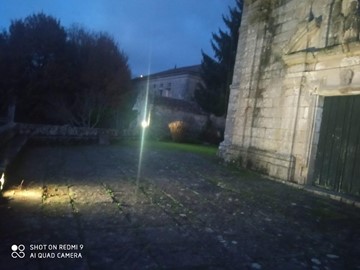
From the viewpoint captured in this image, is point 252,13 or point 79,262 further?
point 252,13

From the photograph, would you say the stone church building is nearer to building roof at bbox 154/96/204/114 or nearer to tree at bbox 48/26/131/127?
building roof at bbox 154/96/204/114

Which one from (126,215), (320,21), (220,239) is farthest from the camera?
(320,21)

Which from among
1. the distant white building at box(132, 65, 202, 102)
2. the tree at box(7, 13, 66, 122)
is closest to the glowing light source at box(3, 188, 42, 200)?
the tree at box(7, 13, 66, 122)

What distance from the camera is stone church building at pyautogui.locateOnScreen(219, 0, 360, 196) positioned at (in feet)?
22.2

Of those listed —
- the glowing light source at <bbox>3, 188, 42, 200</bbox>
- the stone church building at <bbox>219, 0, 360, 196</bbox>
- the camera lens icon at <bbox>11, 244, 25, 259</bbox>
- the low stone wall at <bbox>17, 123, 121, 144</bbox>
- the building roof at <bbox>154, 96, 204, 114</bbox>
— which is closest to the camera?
the camera lens icon at <bbox>11, 244, 25, 259</bbox>

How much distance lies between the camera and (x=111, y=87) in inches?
969

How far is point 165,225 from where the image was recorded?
4.00m

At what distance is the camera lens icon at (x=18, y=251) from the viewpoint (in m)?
2.89

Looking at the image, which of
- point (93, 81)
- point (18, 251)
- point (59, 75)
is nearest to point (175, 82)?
point (93, 81)

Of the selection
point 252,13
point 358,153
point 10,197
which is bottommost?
point 10,197

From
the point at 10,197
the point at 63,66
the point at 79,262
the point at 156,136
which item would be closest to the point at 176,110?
the point at 156,136

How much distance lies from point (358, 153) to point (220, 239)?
4167mm

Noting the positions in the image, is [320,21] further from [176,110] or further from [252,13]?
[176,110]

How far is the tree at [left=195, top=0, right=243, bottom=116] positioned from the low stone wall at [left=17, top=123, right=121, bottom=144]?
13.1 metres
